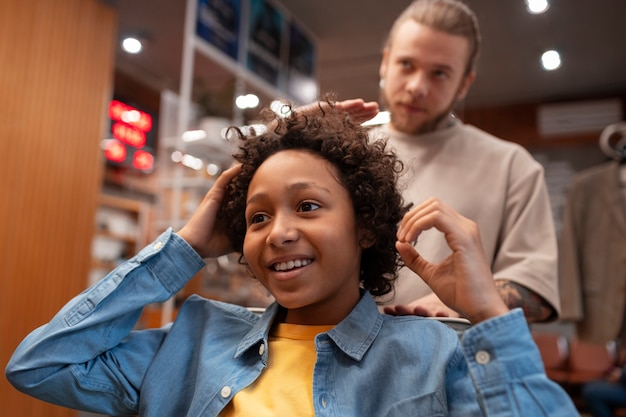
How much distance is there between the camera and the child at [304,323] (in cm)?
92

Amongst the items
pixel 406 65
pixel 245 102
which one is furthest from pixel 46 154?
pixel 406 65

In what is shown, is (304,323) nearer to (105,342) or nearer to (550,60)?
(105,342)

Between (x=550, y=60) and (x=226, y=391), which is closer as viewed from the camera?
(x=226, y=391)

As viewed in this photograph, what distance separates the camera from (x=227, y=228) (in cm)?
129

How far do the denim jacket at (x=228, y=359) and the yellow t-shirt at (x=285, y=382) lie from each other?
0.02 metres

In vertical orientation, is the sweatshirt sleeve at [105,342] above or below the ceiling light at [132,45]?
below

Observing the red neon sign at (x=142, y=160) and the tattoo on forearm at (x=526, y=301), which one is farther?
the red neon sign at (x=142, y=160)

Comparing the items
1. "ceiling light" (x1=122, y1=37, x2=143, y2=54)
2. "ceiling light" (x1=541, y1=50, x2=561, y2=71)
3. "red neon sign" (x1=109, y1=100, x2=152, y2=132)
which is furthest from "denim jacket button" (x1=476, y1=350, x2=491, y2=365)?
"red neon sign" (x1=109, y1=100, x2=152, y2=132)

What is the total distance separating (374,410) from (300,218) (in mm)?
335

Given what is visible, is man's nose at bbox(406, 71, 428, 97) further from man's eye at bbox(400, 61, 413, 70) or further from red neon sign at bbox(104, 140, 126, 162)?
red neon sign at bbox(104, 140, 126, 162)

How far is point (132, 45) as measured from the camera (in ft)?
17.9

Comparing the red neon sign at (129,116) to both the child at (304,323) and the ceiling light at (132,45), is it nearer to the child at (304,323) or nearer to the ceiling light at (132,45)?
the ceiling light at (132,45)

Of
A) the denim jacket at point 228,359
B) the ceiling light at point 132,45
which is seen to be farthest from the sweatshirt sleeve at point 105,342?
the ceiling light at point 132,45

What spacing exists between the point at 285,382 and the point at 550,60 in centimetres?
485
